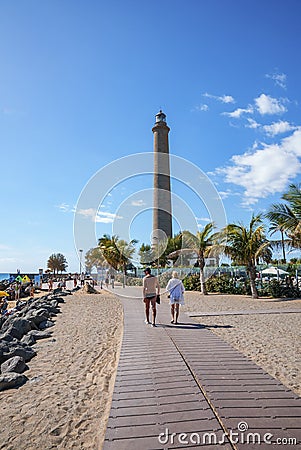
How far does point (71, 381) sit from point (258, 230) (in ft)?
51.9

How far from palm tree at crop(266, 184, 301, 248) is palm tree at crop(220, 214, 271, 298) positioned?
1446 mm

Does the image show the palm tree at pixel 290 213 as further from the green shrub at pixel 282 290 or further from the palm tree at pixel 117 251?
the palm tree at pixel 117 251

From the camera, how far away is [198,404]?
367cm

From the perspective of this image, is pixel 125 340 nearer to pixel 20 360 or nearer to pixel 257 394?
pixel 20 360

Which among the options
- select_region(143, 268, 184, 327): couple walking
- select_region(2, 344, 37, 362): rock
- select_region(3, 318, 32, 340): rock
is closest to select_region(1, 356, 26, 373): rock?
select_region(2, 344, 37, 362): rock

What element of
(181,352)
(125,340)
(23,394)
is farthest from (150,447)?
(125,340)

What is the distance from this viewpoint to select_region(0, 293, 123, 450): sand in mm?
3348

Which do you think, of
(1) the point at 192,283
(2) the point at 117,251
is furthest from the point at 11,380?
(2) the point at 117,251

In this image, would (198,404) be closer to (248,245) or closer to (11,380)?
(11,380)

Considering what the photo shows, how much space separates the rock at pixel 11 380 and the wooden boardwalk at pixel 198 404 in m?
1.53

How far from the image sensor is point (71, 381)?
5117 millimetres

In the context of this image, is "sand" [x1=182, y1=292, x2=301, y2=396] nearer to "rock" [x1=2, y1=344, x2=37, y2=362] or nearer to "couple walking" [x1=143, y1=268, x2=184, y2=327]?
"couple walking" [x1=143, y1=268, x2=184, y2=327]

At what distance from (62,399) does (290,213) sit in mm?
15802

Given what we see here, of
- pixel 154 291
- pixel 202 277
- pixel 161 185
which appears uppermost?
pixel 161 185
